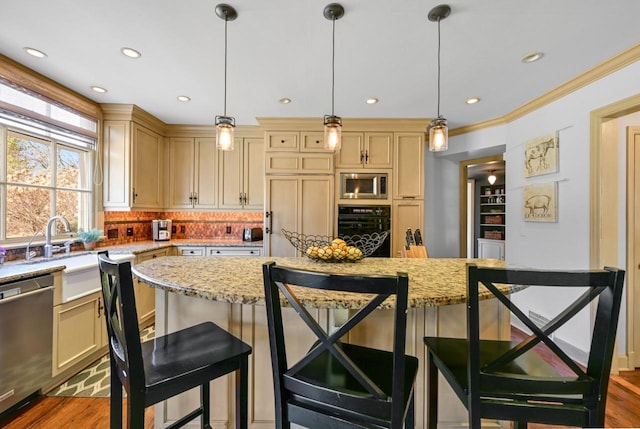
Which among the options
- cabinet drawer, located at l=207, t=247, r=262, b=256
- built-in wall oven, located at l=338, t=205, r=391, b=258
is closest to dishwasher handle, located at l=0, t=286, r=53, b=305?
cabinet drawer, located at l=207, t=247, r=262, b=256

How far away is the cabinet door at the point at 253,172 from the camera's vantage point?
3873mm

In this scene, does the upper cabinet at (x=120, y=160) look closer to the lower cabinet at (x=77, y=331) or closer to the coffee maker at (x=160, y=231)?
the coffee maker at (x=160, y=231)

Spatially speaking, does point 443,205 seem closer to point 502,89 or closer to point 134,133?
point 502,89

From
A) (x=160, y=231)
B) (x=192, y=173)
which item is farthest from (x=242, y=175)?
(x=160, y=231)

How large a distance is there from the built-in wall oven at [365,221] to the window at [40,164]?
118 inches

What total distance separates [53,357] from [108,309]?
1.59 meters

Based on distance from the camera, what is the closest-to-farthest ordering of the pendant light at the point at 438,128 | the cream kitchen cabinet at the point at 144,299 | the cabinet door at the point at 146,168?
the pendant light at the point at 438,128 → the cream kitchen cabinet at the point at 144,299 → the cabinet door at the point at 146,168

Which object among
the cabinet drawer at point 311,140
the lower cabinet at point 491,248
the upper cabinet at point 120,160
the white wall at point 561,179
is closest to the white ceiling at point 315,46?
the white wall at point 561,179

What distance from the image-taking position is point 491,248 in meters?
5.80

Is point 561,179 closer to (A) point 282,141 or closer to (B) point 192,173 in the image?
(A) point 282,141

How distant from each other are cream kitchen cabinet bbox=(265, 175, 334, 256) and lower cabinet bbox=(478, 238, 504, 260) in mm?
4177

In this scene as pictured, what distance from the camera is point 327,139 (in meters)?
1.68

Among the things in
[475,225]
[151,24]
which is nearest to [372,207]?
[151,24]

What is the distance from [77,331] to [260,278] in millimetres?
1958
